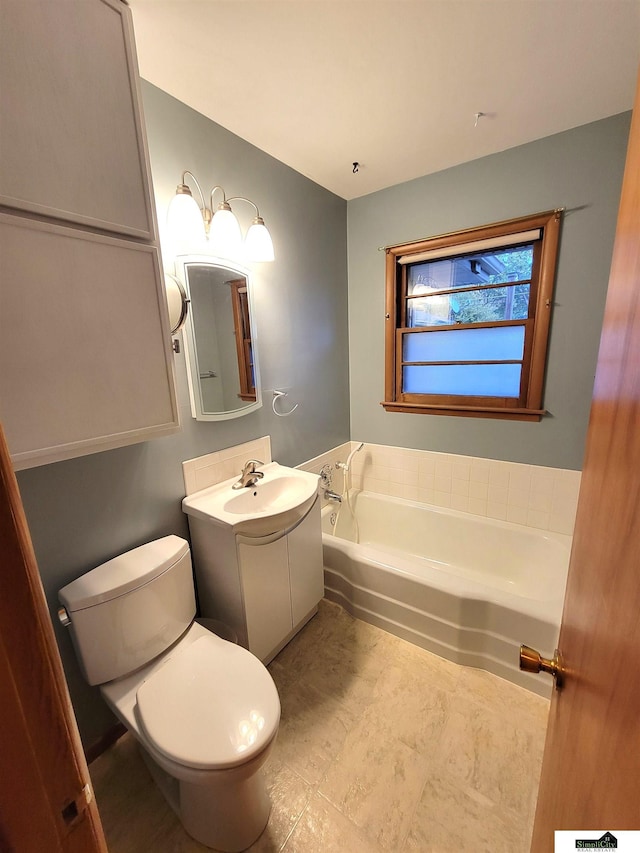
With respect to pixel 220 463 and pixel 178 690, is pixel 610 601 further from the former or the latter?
pixel 220 463

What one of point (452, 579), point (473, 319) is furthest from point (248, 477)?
point (473, 319)

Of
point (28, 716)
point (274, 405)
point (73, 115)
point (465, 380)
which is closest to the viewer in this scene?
point (28, 716)

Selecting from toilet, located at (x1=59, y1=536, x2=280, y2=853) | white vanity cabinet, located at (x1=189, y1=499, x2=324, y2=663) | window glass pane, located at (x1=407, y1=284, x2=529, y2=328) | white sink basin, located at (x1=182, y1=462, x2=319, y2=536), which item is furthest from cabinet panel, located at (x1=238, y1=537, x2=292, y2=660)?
window glass pane, located at (x1=407, y1=284, x2=529, y2=328)

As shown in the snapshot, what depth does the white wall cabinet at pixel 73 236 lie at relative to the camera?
78cm

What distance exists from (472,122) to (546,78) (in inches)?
11.9

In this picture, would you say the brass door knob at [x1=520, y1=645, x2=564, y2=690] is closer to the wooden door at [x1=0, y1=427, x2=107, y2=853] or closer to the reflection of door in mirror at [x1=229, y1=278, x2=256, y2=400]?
the wooden door at [x1=0, y1=427, x2=107, y2=853]

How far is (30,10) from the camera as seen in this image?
2.48 ft

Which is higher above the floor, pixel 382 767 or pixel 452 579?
pixel 452 579

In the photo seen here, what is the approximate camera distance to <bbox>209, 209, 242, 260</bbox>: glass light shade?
1.45m

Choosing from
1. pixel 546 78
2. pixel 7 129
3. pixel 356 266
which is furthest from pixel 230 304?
pixel 546 78

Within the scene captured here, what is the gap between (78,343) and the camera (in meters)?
0.90

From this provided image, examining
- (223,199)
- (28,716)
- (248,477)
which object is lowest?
(248,477)

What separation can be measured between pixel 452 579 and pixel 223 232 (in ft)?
6.31

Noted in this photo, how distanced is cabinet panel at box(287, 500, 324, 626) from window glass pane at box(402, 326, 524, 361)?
1251mm
